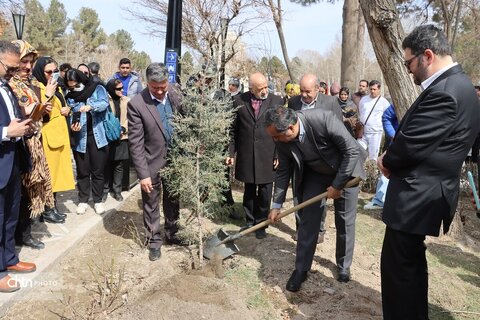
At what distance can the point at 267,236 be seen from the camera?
496 cm

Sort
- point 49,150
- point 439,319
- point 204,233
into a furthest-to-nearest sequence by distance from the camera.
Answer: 1. point 49,150
2. point 204,233
3. point 439,319

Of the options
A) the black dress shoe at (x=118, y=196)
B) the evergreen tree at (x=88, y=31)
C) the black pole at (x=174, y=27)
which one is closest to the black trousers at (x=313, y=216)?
the black dress shoe at (x=118, y=196)

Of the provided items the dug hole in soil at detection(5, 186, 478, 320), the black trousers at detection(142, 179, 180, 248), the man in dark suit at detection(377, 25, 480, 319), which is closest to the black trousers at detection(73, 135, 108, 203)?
the dug hole in soil at detection(5, 186, 478, 320)

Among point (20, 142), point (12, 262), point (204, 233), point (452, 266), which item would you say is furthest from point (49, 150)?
point (452, 266)

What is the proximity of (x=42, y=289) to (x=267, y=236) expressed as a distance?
2.56 m

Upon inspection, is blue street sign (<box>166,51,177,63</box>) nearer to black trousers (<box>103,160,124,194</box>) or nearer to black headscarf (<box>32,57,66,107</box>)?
black trousers (<box>103,160,124,194</box>)

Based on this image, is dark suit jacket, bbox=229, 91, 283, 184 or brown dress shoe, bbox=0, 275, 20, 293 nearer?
brown dress shoe, bbox=0, 275, 20, 293

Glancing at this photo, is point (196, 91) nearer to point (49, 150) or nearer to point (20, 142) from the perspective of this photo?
point (20, 142)

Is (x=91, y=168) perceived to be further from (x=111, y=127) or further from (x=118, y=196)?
(x=118, y=196)

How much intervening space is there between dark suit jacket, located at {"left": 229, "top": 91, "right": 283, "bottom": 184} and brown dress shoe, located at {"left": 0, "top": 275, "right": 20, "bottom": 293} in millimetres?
2676

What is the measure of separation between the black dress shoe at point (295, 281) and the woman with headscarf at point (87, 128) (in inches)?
113

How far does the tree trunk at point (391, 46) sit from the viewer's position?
4957mm

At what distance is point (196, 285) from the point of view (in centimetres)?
333

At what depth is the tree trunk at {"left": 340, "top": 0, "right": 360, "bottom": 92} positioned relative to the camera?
11.4m
